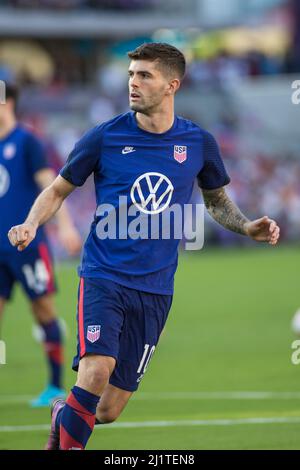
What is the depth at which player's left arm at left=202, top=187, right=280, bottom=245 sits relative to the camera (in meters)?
7.50

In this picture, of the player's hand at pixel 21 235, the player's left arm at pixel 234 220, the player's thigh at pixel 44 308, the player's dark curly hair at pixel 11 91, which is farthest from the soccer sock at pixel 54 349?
the player's hand at pixel 21 235

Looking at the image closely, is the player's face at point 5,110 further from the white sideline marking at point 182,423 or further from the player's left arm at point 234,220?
the player's left arm at point 234,220

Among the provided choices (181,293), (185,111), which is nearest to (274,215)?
(185,111)

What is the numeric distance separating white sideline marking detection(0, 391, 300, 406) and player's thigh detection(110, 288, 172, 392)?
11.8ft

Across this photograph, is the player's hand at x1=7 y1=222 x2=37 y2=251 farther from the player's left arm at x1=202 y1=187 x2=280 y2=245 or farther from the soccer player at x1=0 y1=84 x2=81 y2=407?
the soccer player at x1=0 y1=84 x2=81 y2=407

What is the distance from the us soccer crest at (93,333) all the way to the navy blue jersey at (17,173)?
12.4ft

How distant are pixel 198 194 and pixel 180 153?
2404 centimetres

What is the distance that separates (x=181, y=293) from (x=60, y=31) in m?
21.5

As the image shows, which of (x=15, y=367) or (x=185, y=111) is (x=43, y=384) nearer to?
(x=15, y=367)

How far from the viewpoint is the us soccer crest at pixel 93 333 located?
284 inches

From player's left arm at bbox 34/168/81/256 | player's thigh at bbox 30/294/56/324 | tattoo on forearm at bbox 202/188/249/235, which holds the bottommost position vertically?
player's thigh at bbox 30/294/56/324

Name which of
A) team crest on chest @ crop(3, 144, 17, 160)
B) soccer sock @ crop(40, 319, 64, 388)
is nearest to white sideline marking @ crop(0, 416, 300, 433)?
soccer sock @ crop(40, 319, 64, 388)

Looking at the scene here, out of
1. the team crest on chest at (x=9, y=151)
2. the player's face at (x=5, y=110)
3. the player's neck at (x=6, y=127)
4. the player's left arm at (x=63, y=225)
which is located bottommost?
the player's left arm at (x=63, y=225)

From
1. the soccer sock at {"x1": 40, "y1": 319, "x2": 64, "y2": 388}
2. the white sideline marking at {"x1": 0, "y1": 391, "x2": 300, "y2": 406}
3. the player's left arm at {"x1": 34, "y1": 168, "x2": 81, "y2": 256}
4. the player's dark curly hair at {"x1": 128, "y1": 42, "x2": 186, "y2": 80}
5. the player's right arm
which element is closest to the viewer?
the player's right arm
